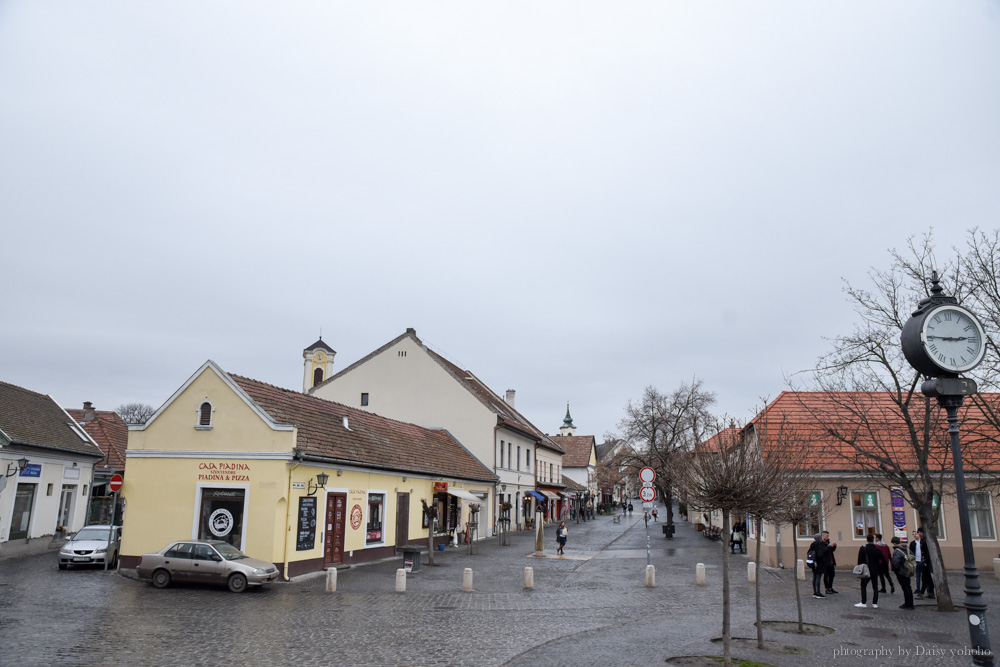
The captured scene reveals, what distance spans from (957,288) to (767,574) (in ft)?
40.1

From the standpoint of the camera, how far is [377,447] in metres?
27.8

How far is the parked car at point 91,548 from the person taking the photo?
2248 centimetres

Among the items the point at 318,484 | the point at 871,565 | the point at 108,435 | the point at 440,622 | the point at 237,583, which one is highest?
the point at 108,435

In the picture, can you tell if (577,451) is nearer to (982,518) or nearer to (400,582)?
(982,518)

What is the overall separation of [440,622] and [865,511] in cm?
1753

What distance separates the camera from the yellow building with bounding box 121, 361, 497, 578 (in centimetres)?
2058

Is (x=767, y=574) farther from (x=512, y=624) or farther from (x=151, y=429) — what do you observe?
(x=151, y=429)

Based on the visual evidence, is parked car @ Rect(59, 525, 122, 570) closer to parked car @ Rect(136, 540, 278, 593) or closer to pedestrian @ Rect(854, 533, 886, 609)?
parked car @ Rect(136, 540, 278, 593)

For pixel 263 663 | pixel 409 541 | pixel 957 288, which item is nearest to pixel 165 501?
pixel 409 541

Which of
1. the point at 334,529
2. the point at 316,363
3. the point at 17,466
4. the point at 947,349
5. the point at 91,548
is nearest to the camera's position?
the point at 947,349

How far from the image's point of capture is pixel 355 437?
87.1ft

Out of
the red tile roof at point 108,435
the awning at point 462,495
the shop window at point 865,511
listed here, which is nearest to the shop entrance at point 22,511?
the red tile roof at point 108,435

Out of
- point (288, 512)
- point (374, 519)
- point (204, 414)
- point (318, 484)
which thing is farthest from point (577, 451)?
point (288, 512)

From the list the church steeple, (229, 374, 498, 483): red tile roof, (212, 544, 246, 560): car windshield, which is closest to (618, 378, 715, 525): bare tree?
(229, 374, 498, 483): red tile roof
